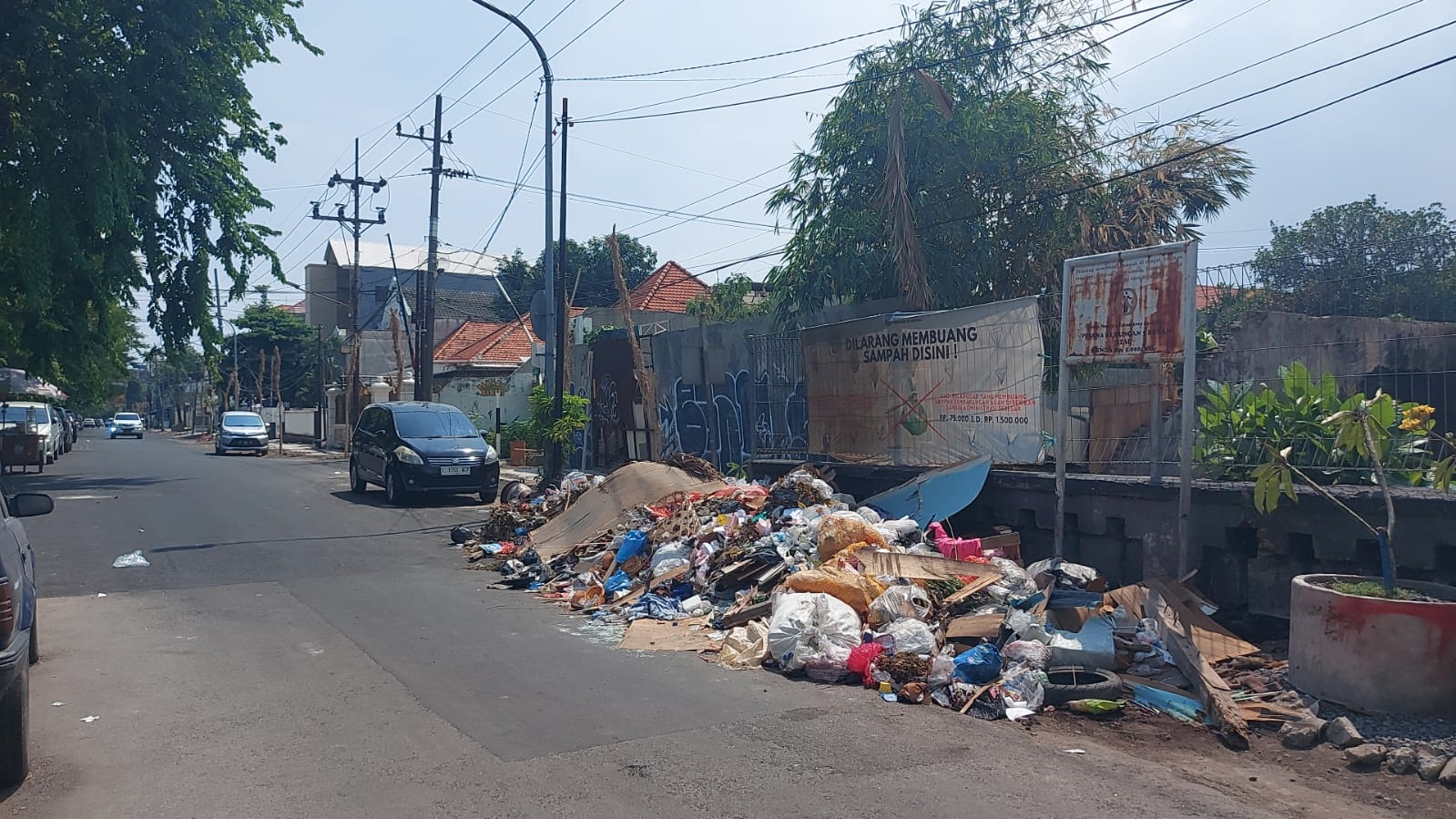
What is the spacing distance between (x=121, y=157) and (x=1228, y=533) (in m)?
18.8

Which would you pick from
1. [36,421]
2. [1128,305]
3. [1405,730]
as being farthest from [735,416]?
[36,421]

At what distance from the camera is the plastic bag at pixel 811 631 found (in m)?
6.79

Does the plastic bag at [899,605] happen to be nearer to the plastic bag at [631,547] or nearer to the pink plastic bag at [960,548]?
the pink plastic bag at [960,548]

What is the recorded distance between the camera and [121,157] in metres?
18.0

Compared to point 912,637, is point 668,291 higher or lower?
higher

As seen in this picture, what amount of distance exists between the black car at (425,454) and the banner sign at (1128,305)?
1117cm

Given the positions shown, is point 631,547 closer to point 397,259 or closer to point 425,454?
point 425,454

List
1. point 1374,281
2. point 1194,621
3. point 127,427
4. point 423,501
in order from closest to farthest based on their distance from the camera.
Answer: point 1194,621 → point 1374,281 → point 423,501 → point 127,427

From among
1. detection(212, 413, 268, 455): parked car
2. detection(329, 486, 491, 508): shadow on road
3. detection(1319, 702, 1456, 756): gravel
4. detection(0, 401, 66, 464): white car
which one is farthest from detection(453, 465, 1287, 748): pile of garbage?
detection(212, 413, 268, 455): parked car

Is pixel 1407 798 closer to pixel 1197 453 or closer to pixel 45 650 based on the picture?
pixel 1197 453

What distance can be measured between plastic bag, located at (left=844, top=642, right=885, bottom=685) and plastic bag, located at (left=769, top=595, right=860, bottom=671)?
0.15 ft

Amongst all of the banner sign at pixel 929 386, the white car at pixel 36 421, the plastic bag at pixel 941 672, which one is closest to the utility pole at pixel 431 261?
the white car at pixel 36 421

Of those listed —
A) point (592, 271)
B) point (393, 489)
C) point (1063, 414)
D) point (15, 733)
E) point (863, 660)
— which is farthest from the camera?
point (592, 271)

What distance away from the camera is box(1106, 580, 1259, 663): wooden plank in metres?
6.50
